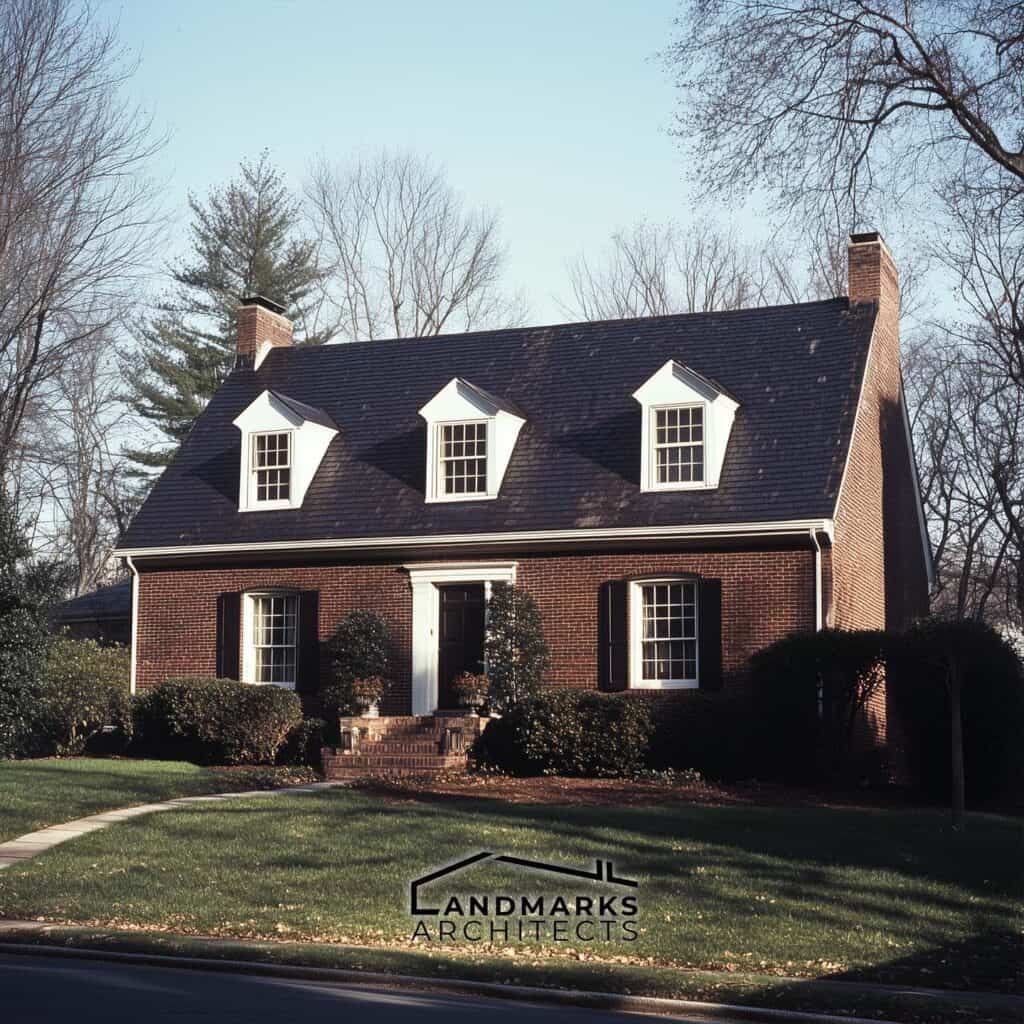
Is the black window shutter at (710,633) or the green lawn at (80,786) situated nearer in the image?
the green lawn at (80,786)

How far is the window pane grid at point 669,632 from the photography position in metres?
23.9

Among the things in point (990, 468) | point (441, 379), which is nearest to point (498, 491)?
point (441, 379)

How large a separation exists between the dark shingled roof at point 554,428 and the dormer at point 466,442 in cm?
29

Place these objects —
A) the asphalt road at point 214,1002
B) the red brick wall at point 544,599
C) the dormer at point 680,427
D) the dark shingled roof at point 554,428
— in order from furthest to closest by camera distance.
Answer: the dormer at point 680,427 → the dark shingled roof at point 554,428 → the red brick wall at point 544,599 → the asphalt road at point 214,1002

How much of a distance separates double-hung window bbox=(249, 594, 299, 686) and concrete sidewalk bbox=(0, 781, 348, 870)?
614 cm

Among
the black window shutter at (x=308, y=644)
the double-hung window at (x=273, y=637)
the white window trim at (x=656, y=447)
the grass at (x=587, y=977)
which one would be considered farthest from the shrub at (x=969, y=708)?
the grass at (x=587, y=977)

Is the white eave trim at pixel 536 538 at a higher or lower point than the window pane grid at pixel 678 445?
lower

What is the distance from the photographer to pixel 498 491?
25.8 metres

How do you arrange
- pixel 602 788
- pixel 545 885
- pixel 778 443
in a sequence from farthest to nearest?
pixel 778 443, pixel 602 788, pixel 545 885

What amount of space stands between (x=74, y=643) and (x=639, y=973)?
59.7 feet

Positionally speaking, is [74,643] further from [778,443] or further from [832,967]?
[832,967]

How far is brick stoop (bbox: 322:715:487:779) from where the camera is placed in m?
22.7

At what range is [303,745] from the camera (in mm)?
24844

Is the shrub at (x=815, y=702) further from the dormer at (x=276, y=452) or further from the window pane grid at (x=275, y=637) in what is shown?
the dormer at (x=276, y=452)
